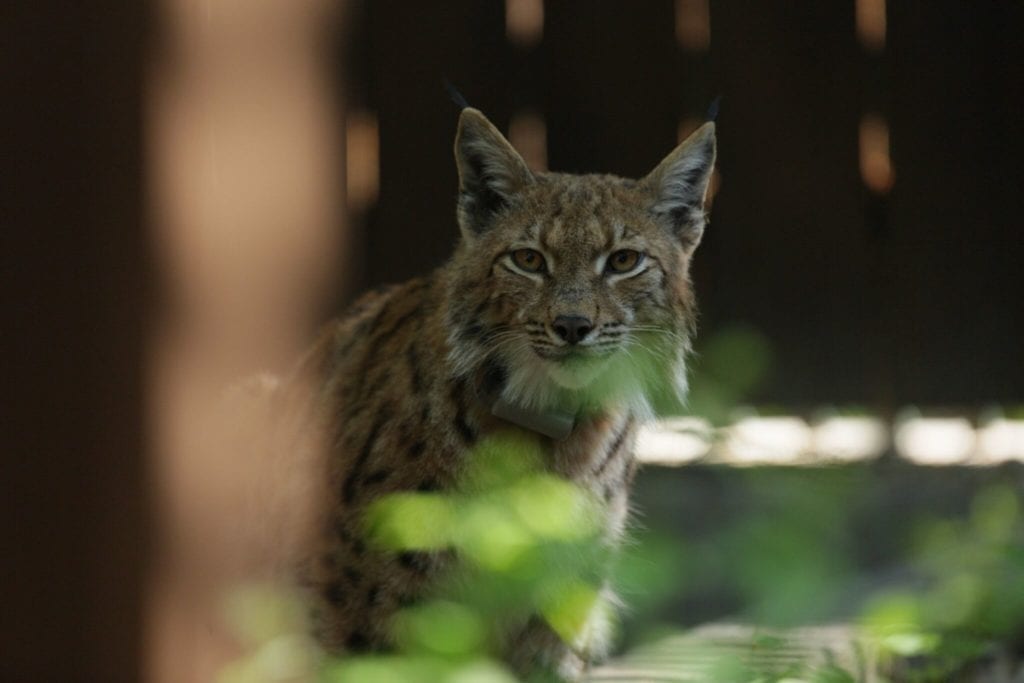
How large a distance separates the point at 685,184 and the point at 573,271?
1.33 ft

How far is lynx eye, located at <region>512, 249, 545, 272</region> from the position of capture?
389cm

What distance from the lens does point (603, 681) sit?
464 centimetres

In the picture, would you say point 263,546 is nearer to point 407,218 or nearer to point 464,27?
point 407,218

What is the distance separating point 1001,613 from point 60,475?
6.12 ft

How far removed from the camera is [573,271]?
385cm

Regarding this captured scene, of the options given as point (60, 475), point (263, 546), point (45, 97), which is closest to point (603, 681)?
point (263, 546)

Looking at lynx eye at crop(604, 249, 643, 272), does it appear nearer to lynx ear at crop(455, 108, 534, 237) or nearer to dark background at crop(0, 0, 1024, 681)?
lynx ear at crop(455, 108, 534, 237)

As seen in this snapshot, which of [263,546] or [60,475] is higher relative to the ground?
[60,475]

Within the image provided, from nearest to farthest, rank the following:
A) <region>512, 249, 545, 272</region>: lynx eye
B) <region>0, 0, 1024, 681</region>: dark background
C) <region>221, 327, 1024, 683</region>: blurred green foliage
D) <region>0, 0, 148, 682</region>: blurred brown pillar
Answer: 1. <region>221, 327, 1024, 683</region>: blurred green foliage
2. <region>0, 0, 148, 682</region>: blurred brown pillar
3. <region>512, 249, 545, 272</region>: lynx eye
4. <region>0, 0, 1024, 681</region>: dark background

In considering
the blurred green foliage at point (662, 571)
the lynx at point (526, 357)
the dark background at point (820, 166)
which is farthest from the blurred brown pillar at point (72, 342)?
the dark background at point (820, 166)

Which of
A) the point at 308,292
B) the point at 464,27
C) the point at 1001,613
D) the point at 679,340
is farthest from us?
the point at 464,27

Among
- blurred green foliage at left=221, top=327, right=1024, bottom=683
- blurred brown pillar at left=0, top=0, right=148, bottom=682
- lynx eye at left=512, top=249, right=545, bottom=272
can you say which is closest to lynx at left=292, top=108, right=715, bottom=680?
lynx eye at left=512, top=249, right=545, bottom=272

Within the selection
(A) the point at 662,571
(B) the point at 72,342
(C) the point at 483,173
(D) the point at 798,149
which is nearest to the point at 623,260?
(C) the point at 483,173

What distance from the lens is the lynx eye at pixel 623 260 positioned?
12.8ft
